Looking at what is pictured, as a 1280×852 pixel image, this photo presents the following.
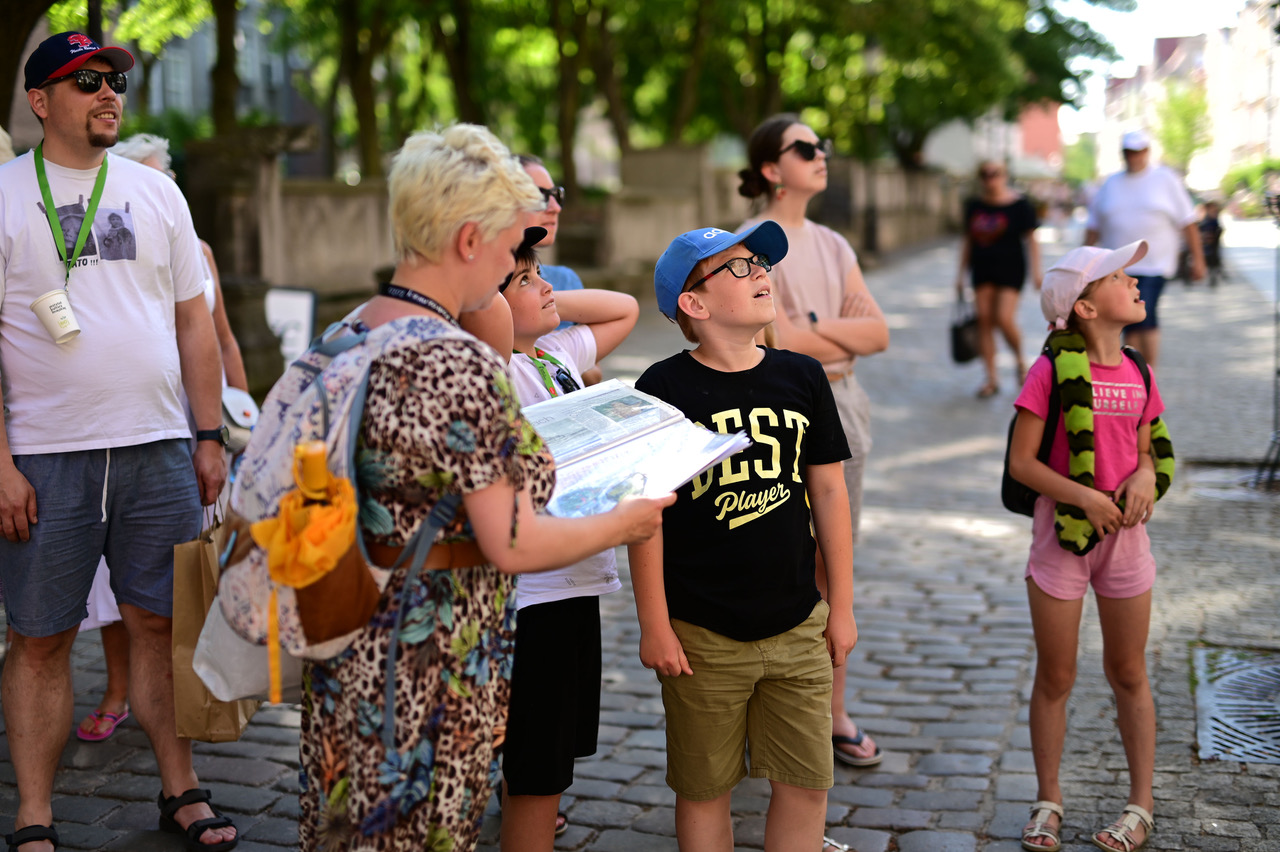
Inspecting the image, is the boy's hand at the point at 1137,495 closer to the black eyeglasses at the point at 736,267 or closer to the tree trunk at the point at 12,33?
the black eyeglasses at the point at 736,267

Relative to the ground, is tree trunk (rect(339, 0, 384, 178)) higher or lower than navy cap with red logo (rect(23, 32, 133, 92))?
higher

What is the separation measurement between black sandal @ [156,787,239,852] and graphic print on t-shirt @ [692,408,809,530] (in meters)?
1.86

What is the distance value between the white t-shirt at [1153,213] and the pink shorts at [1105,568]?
674 cm

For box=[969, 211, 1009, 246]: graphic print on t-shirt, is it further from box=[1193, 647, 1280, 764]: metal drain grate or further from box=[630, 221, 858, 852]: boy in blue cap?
box=[630, 221, 858, 852]: boy in blue cap

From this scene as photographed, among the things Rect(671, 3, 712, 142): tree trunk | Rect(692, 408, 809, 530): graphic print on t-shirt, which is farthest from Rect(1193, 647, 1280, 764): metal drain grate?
Rect(671, 3, 712, 142): tree trunk

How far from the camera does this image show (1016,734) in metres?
4.79

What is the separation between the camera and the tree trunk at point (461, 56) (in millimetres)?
21481

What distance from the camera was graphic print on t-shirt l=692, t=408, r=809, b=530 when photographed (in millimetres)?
3174

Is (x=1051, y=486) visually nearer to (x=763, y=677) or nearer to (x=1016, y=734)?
(x=763, y=677)

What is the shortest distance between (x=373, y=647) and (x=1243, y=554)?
5.93m

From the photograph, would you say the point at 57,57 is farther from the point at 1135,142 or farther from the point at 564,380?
the point at 1135,142

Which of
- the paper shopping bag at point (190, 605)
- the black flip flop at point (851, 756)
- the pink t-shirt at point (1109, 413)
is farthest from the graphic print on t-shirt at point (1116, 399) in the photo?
the paper shopping bag at point (190, 605)

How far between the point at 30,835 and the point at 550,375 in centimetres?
202

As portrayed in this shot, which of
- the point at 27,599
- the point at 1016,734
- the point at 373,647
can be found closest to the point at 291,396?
the point at 373,647
